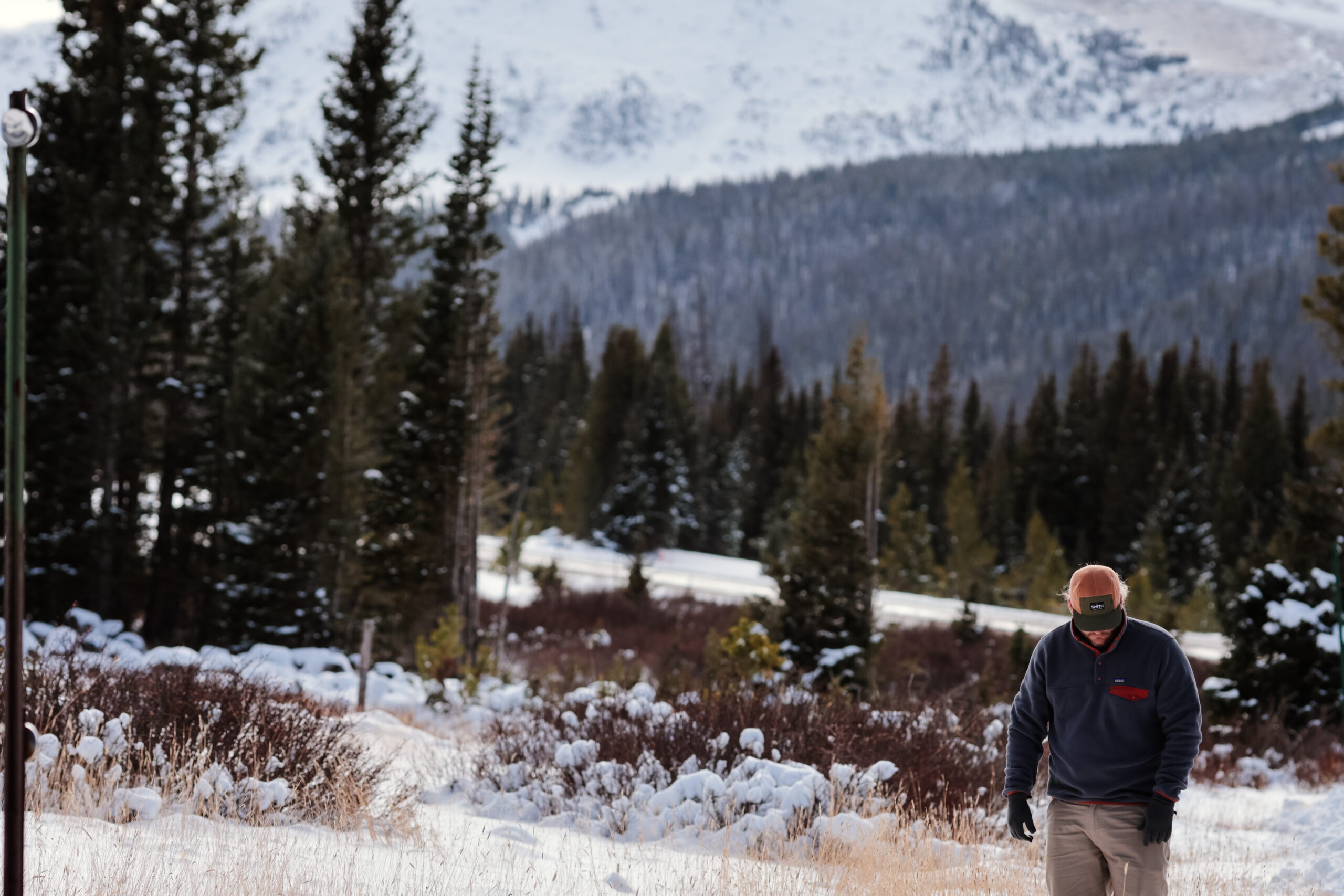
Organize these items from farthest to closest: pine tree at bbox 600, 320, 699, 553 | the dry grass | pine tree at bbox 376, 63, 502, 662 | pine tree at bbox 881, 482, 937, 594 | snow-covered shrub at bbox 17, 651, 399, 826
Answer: pine tree at bbox 600, 320, 699, 553
pine tree at bbox 881, 482, 937, 594
pine tree at bbox 376, 63, 502, 662
snow-covered shrub at bbox 17, 651, 399, 826
the dry grass

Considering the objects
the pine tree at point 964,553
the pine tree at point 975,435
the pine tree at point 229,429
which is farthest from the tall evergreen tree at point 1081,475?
the pine tree at point 229,429

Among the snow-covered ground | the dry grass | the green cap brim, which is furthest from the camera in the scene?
the snow-covered ground

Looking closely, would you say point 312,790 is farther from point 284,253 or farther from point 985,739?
point 284,253

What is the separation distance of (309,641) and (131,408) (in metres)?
6.99

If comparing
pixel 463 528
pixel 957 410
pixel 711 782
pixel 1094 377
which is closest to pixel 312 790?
pixel 711 782

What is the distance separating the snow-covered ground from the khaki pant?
21579 millimetres

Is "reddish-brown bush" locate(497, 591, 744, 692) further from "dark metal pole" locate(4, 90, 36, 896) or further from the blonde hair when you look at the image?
"dark metal pole" locate(4, 90, 36, 896)

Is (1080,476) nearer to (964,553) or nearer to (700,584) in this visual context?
(964,553)

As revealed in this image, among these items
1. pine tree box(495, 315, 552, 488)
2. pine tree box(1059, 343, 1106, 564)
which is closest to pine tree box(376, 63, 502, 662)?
pine tree box(495, 315, 552, 488)

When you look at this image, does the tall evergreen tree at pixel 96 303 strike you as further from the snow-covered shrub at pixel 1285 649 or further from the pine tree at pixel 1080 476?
the pine tree at pixel 1080 476

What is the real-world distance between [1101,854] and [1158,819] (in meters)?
0.41

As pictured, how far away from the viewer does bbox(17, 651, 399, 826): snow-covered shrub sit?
6996mm

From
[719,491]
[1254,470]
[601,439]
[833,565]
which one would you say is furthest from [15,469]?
[1254,470]

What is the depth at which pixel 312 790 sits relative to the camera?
8023mm
